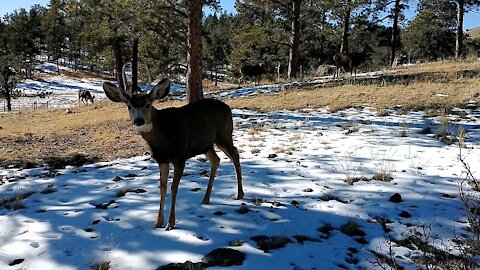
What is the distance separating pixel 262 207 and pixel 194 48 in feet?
27.9

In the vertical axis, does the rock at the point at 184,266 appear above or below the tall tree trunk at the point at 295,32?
below

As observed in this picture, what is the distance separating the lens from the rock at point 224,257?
4214mm

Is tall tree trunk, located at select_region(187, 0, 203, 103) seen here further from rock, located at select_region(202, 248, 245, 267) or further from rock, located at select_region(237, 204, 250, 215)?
rock, located at select_region(202, 248, 245, 267)

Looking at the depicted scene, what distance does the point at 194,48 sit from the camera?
13.2 metres

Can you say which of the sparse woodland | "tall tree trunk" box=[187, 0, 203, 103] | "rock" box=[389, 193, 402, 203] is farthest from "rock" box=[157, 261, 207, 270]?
"tall tree trunk" box=[187, 0, 203, 103]

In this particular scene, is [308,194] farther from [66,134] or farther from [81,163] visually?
[66,134]

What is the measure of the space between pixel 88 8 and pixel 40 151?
24.7 ft

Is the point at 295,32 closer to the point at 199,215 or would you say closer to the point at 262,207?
the point at 262,207

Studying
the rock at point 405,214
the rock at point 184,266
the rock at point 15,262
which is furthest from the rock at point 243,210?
the rock at point 15,262

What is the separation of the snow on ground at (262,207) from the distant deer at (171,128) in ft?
1.80

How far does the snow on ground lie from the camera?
14.7 ft

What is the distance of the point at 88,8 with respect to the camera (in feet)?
57.8

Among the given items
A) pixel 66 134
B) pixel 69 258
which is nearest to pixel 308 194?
pixel 69 258

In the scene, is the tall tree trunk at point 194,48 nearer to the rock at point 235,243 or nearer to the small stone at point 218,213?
the small stone at point 218,213
